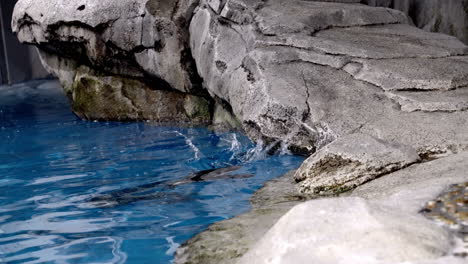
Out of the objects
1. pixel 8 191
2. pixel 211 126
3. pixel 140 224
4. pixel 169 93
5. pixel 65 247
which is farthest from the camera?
pixel 169 93

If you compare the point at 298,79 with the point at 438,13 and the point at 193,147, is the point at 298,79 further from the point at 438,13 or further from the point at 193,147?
the point at 438,13

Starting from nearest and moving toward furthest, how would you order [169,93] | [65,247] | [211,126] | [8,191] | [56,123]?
1. [65,247]
2. [8,191]
3. [211,126]
4. [169,93]
5. [56,123]

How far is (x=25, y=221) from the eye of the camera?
11.3 ft

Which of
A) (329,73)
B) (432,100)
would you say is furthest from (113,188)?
(432,100)

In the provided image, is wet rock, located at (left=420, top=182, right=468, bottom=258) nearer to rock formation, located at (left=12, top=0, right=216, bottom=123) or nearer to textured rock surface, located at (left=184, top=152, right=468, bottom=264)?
textured rock surface, located at (left=184, top=152, right=468, bottom=264)

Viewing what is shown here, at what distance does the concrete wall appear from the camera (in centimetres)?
1555

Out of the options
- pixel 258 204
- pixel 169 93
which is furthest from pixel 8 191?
pixel 169 93

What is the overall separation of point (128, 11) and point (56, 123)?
1988 mm

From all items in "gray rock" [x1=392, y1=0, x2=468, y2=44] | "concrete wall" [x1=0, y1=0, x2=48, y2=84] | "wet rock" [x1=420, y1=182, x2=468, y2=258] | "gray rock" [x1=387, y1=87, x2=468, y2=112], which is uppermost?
"gray rock" [x1=392, y1=0, x2=468, y2=44]

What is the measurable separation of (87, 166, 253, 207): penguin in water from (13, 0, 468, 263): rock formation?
55 cm

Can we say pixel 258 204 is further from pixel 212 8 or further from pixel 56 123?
pixel 56 123

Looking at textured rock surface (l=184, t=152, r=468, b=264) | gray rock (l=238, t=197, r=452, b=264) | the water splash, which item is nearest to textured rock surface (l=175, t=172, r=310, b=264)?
textured rock surface (l=184, t=152, r=468, b=264)

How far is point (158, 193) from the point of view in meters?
3.88

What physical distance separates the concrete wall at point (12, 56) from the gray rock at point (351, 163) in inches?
551
